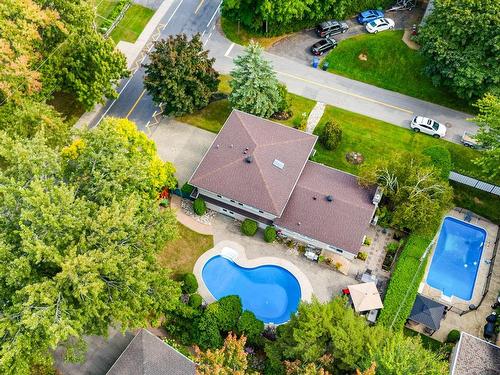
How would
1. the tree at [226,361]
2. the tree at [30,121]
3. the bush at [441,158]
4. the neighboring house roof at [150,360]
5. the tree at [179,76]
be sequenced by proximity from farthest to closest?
the tree at [179,76]
the bush at [441,158]
the tree at [30,121]
the neighboring house roof at [150,360]
the tree at [226,361]

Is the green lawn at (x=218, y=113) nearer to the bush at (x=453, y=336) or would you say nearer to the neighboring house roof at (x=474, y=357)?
the bush at (x=453, y=336)

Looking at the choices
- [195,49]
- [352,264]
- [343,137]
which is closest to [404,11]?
[343,137]

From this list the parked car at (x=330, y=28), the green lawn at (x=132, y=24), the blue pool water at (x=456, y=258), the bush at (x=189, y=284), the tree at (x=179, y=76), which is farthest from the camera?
the green lawn at (x=132, y=24)

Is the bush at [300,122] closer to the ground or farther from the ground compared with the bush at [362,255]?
farther from the ground

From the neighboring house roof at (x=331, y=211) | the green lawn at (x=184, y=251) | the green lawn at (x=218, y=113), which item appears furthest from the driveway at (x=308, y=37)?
the green lawn at (x=184, y=251)

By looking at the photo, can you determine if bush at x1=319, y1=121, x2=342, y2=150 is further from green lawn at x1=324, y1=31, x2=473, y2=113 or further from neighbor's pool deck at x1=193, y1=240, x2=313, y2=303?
neighbor's pool deck at x1=193, y1=240, x2=313, y2=303

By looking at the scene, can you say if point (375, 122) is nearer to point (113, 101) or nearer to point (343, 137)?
point (343, 137)
